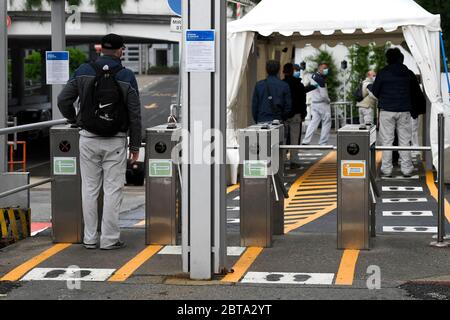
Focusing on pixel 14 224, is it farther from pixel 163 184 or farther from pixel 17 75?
pixel 17 75

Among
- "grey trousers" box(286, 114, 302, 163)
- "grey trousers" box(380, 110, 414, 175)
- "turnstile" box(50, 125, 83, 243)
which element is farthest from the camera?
"grey trousers" box(286, 114, 302, 163)

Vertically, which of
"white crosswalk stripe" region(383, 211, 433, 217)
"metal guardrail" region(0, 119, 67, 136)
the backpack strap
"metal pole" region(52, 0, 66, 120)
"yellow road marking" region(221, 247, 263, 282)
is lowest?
"yellow road marking" region(221, 247, 263, 282)

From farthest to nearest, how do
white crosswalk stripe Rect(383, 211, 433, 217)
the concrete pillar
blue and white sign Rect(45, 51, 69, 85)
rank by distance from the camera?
the concrete pillar → blue and white sign Rect(45, 51, 69, 85) → white crosswalk stripe Rect(383, 211, 433, 217)

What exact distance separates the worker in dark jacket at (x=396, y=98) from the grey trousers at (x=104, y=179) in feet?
23.1

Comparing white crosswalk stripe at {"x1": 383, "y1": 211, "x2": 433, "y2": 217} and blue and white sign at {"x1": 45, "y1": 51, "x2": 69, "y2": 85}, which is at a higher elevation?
blue and white sign at {"x1": 45, "y1": 51, "x2": 69, "y2": 85}

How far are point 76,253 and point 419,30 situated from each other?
7.68 meters

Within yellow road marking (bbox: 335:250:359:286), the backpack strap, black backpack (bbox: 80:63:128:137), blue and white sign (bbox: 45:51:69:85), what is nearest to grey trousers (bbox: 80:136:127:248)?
black backpack (bbox: 80:63:128:137)

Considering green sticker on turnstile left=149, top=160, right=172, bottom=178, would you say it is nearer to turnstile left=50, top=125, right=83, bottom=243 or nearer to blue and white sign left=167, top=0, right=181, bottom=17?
turnstile left=50, top=125, right=83, bottom=243

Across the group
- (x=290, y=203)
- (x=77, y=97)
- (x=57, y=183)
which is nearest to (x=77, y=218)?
(x=57, y=183)

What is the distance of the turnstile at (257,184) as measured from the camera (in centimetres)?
922

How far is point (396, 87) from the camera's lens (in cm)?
1517

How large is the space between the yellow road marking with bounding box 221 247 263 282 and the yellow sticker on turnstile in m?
1.06

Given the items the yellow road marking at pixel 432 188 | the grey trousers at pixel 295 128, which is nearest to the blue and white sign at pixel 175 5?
the yellow road marking at pixel 432 188

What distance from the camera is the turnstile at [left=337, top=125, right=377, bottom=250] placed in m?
9.09
